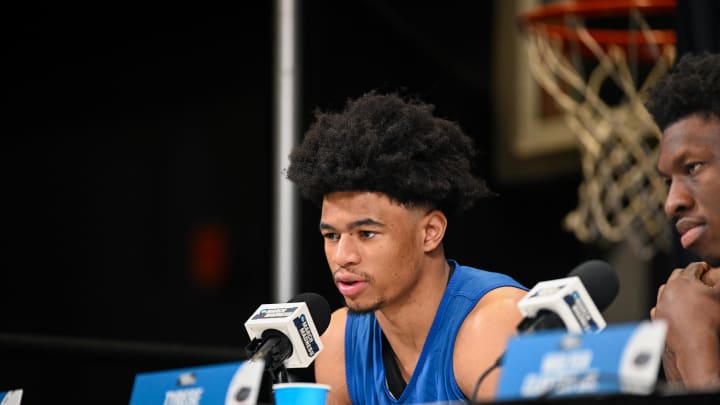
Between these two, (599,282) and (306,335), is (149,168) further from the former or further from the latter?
(599,282)

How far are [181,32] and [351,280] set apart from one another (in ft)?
12.1

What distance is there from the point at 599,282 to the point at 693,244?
554 mm

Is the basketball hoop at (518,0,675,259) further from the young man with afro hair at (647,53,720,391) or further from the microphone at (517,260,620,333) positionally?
the microphone at (517,260,620,333)

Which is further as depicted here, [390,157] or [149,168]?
[149,168]

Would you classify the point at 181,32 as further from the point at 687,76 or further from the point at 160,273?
the point at 687,76

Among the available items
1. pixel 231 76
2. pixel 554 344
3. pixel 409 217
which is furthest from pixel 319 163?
pixel 231 76

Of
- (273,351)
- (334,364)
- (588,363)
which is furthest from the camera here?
(334,364)

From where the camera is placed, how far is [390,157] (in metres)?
2.22

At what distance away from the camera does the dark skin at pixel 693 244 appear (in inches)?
82.0

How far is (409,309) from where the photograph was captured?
2.34 metres

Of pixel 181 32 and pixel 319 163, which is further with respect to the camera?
pixel 181 32

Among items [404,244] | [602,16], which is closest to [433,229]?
[404,244]

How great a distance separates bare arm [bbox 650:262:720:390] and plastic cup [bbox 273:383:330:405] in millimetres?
717

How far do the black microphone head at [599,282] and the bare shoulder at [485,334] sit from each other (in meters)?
0.35
